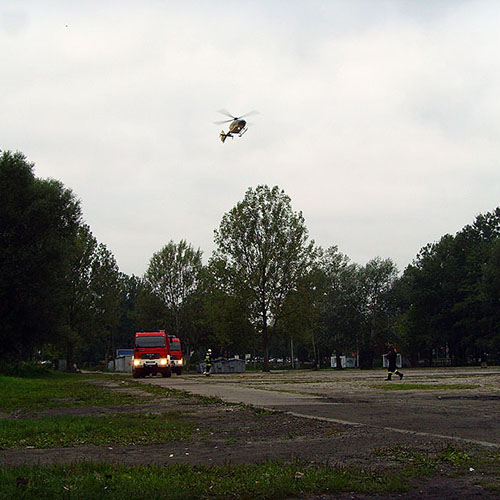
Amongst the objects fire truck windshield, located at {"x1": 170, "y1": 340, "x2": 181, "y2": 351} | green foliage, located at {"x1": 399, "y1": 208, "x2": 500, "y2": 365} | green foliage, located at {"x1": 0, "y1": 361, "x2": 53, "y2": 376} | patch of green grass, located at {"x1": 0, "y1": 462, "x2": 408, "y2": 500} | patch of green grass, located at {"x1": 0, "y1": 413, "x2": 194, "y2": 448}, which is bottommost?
green foliage, located at {"x1": 0, "y1": 361, "x2": 53, "y2": 376}

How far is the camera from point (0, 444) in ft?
27.6

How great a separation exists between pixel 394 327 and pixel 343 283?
848 centimetres

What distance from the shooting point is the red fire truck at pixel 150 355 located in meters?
41.7

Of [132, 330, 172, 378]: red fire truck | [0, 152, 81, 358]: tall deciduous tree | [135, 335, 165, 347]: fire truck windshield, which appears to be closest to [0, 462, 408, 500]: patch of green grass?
[132, 330, 172, 378]: red fire truck

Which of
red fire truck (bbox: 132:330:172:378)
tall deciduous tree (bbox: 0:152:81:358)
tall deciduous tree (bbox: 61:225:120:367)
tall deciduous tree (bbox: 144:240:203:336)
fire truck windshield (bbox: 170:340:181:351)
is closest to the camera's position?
red fire truck (bbox: 132:330:172:378)

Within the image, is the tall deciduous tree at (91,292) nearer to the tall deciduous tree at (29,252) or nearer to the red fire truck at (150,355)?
the tall deciduous tree at (29,252)

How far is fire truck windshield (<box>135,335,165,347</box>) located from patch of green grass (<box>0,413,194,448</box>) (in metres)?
30.8

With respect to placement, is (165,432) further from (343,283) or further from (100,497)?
(343,283)

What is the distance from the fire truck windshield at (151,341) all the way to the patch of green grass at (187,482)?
119 feet

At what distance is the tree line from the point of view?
4434 centimetres

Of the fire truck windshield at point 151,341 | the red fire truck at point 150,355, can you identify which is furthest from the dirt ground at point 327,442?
the fire truck windshield at point 151,341

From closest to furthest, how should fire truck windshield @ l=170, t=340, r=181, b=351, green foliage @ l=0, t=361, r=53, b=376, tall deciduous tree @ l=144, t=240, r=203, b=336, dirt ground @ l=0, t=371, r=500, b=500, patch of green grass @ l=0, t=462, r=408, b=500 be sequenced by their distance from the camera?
1. patch of green grass @ l=0, t=462, r=408, b=500
2. dirt ground @ l=0, t=371, r=500, b=500
3. green foliage @ l=0, t=361, r=53, b=376
4. fire truck windshield @ l=170, t=340, r=181, b=351
5. tall deciduous tree @ l=144, t=240, r=203, b=336

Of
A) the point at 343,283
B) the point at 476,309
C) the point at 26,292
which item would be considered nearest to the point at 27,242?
the point at 26,292

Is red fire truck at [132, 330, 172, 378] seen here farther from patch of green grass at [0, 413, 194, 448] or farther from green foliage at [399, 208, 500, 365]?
green foliage at [399, 208, 500, 365]
